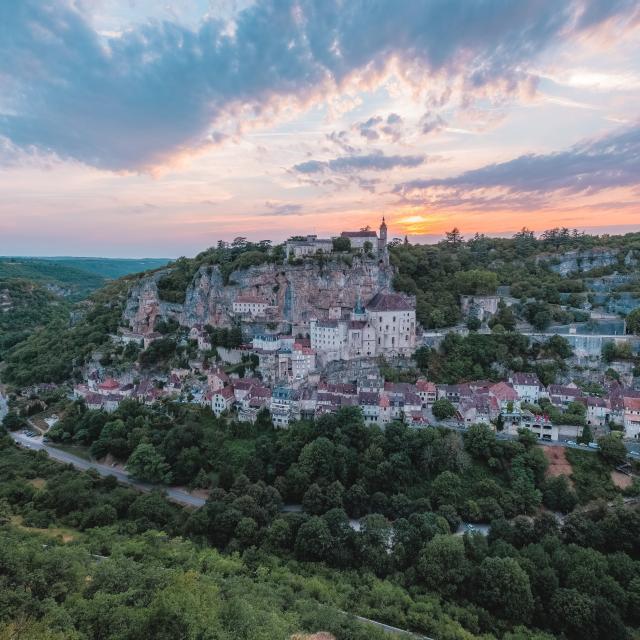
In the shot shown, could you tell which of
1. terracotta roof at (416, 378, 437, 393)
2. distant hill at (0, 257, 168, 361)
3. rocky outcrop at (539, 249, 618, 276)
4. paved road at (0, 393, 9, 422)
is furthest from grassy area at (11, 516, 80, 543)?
rocky outcrop at (539, 249, 618, 276)

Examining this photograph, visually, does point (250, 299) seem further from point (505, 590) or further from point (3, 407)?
point (505, 590)

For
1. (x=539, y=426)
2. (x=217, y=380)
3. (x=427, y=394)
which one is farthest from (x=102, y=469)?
(x=539, y=426)

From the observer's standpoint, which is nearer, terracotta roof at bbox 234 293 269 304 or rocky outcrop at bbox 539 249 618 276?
terracotta roof at bbox 234 293 269 304

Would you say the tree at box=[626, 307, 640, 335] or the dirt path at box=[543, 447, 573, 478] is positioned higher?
the tree at box=[626, 307, 640, 335]

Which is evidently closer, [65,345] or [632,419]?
[632,419]

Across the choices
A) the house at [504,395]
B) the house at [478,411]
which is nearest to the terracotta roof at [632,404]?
the house at [504,395]

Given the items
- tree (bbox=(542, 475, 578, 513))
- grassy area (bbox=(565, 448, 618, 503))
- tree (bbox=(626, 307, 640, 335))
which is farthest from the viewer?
tree (bbox=(626, 307, 640, 335))

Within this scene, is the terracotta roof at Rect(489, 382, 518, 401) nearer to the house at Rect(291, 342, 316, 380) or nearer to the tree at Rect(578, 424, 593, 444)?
the tree at Rect(578, 424, 593, 444)

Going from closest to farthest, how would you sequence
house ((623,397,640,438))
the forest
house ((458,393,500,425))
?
the forest → house ((623,397,640,438)) → house ((458,393,500,425))
